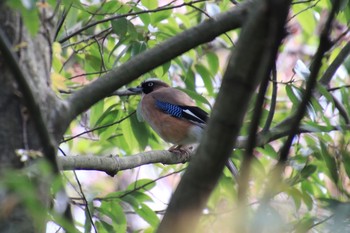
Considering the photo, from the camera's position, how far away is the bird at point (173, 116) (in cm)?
699

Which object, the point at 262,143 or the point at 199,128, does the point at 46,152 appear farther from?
the point at 199,128

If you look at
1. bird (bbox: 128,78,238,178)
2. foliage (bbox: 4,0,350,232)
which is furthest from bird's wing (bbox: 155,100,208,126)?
foliage (bbox: 4,0,350,232)

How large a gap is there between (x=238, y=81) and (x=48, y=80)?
44.3 inches

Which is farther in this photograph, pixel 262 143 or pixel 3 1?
pixel 262 143

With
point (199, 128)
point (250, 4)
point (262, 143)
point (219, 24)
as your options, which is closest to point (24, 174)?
point (219, 24)

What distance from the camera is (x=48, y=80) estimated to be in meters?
3.07

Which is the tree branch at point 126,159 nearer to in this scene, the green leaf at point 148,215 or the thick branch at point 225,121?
the green leaf at point 148,215

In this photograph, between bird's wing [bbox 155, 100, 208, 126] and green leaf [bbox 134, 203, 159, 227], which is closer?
green leaf [bbox 134, 203, 159, 227]

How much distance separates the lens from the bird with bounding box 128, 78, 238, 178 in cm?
699

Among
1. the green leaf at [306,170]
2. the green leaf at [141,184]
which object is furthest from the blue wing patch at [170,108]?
the green leaf at [306,170]

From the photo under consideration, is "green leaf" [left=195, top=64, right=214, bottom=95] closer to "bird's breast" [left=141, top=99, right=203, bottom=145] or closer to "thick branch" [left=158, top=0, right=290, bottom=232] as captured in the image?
"bird's breast" [left=141, top=99, right=203, bottom=145]

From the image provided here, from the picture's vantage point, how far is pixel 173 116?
24.1 feet

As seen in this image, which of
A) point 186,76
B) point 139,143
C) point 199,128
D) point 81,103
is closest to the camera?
point 81,103

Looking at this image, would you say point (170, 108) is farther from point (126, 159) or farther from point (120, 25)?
point (126, 159)
